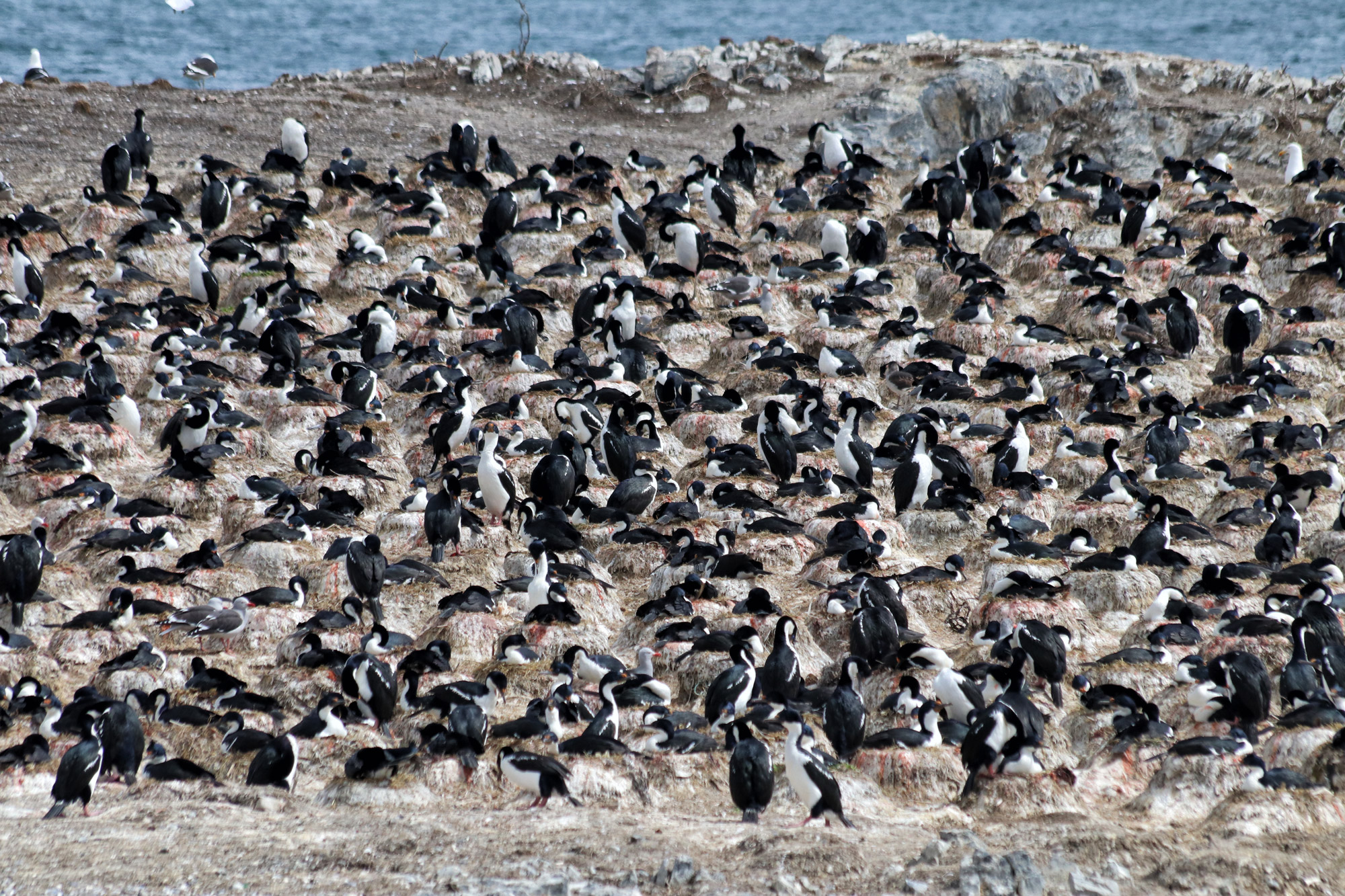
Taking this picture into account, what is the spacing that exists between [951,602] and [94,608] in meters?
8.78

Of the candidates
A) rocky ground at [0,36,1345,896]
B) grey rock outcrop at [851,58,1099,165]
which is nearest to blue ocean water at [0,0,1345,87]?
rocky ground at [0,36,1345,896]

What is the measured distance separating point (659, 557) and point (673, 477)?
120 inches

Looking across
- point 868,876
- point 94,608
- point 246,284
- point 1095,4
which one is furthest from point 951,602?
point 1095,4

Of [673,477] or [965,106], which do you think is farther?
[965,106]

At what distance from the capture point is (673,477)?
19.9m

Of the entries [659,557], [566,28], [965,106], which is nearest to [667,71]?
[965,106]

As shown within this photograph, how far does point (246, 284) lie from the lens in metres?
25.2

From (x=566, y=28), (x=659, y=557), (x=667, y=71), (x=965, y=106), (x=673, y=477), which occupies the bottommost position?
(x=659, y=557)

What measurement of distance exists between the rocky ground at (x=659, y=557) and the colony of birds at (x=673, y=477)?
89mm

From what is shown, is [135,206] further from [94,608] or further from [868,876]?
[868,876]

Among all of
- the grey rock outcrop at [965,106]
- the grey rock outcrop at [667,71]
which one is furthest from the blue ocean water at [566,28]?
the grey rock outcrop at [965,106]

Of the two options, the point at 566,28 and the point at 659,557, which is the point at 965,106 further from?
the point at 566,28

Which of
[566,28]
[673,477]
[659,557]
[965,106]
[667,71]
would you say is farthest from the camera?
[566,28]

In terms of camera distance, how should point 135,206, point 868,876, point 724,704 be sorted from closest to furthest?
point 868,876, point 724,704, point 135,206
